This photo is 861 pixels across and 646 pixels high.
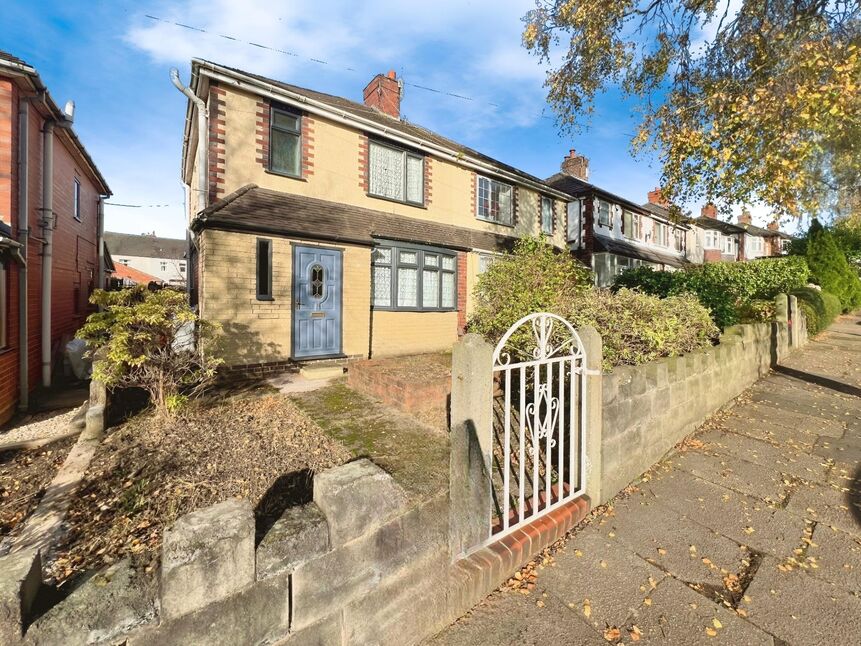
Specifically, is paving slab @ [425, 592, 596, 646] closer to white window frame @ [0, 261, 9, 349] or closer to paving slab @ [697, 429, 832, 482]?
paving slab @ [697, 429, 832, 482]

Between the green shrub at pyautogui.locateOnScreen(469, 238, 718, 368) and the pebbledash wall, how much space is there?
1611mm

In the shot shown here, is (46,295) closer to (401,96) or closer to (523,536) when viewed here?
(523,536)

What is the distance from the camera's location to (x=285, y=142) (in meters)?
8.56

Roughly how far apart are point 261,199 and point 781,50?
9.41 m

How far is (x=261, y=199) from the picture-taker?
7938mm

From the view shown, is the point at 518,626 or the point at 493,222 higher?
the point at 493,222

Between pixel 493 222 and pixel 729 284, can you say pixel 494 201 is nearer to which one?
pixel 493 222

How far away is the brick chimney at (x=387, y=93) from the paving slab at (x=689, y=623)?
14.3 metres

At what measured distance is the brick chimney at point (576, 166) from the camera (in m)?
23.5

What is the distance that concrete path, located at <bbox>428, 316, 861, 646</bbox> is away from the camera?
2.29 m

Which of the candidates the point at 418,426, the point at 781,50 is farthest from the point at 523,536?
the point at 781,50

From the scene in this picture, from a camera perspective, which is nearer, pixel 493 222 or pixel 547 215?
pixel 493 222

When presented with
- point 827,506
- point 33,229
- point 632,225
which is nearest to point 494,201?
point 827,506

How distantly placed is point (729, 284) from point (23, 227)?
20.9 m
